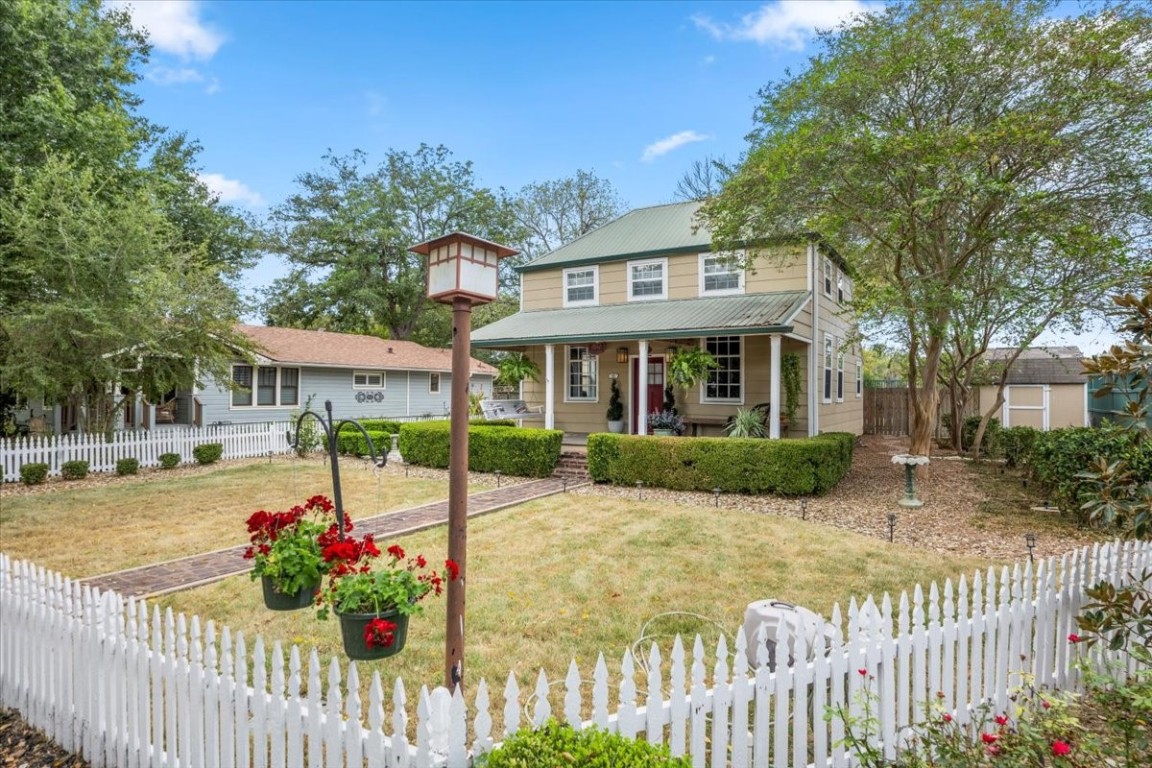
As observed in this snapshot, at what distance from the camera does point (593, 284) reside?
16172 mm

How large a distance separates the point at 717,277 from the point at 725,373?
2412mm

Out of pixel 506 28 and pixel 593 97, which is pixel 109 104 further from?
pixel 593 97

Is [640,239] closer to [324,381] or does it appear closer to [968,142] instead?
[968,142]

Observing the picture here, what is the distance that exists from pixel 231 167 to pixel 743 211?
2092cm

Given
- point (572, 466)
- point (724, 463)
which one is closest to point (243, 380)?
point (572, 466)

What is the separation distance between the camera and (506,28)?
39.9 feet

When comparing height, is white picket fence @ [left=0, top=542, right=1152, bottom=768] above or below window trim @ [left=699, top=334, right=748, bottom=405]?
below

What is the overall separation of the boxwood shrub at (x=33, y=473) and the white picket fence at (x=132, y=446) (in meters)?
0.39

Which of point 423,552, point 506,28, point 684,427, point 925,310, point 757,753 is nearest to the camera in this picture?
point 757,753

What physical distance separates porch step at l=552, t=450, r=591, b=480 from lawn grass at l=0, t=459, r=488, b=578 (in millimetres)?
2513

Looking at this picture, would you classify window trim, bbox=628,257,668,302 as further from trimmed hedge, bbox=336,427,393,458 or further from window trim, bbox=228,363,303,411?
window trim, bbox=228,363,303,411

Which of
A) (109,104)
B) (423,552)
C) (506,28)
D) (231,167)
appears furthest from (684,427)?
(231,167)

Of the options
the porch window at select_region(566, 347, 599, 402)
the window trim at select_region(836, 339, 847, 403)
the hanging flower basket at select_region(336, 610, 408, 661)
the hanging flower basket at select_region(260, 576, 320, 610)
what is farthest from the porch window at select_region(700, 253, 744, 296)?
the hanging flower basket at select_region(336, 610, 408, 661)

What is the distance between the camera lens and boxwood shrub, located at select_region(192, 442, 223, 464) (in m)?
14.3
